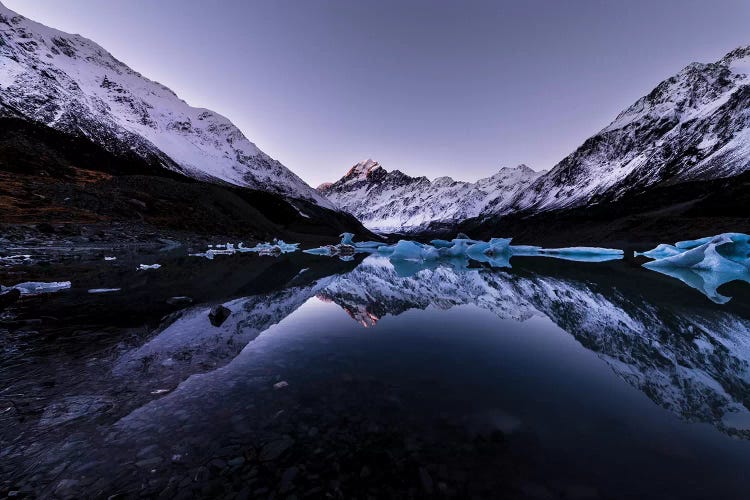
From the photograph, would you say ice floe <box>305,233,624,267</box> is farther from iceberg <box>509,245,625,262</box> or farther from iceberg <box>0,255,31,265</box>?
iceberg <box>0,255,31,265</box>

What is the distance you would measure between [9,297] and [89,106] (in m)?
164

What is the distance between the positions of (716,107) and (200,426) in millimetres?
199359

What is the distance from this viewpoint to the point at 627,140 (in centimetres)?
17700

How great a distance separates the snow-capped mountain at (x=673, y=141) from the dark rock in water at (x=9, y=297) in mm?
139511

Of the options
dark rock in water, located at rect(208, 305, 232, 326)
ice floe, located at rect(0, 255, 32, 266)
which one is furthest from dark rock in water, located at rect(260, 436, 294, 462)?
ice floe, located at rect(0, 255, 32, 266)

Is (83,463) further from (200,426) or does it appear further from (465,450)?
(465,450)

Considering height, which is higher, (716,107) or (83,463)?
(716,107)

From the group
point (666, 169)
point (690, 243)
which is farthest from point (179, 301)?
point (666, 169)

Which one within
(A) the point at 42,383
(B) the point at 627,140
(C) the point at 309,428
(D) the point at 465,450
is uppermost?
(B) the point at 627,140

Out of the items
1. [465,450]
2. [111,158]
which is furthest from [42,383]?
[111,158]

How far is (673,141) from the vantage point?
460 ft

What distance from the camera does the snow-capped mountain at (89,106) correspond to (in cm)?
11081

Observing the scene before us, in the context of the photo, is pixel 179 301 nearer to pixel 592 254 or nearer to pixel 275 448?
pixel 275 448

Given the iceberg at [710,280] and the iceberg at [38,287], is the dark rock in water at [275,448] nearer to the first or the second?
the iceberg at [38,287]
